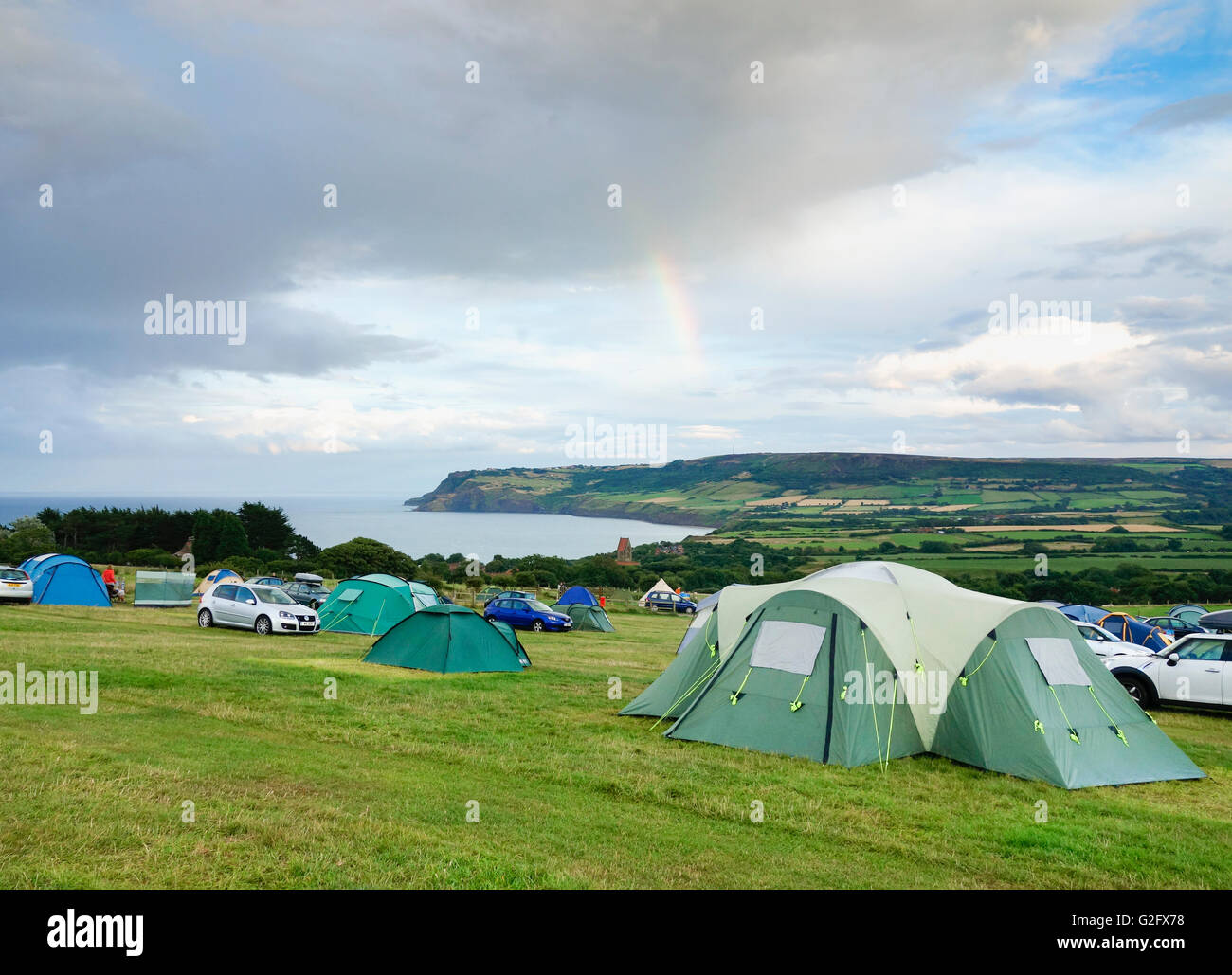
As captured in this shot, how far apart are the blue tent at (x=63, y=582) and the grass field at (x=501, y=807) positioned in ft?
55.1

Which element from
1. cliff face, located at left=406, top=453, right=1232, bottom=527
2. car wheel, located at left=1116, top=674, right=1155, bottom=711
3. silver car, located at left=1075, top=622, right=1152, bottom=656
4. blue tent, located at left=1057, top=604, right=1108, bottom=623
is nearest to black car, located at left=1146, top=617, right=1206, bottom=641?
blue tent, located at left=1057, top=604, right=1108, bottom=623

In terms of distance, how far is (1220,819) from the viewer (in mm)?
9312

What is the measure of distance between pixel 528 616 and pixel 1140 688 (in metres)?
22.2

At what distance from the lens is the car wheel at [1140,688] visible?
55.0 ft

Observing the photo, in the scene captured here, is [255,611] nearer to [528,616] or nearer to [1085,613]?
[528,616]

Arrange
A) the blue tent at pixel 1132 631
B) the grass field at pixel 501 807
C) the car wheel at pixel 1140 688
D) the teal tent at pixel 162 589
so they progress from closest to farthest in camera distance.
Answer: the grass field at pixel 501 807, the car wheel at pixel 1140 688, the blue tent at pixel 1132 631, the teal tent at pixel 162 589

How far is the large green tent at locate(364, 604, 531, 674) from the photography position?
1881 cm

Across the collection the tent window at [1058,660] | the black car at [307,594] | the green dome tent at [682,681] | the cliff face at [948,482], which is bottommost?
the black car at [307,594]

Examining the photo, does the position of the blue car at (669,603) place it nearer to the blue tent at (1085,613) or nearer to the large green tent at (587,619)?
the large green tent at (587,619)

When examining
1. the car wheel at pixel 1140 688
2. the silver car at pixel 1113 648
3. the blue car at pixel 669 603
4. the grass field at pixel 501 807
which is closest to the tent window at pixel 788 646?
the grass field at pixel 501 807

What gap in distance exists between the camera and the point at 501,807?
27.8 ft

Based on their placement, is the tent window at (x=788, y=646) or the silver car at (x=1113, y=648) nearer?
the tent window at (x=788, y=646)

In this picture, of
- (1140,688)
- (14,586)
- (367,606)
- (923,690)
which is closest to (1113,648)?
(1140,688)

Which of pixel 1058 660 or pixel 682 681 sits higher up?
pixel 1058 660
